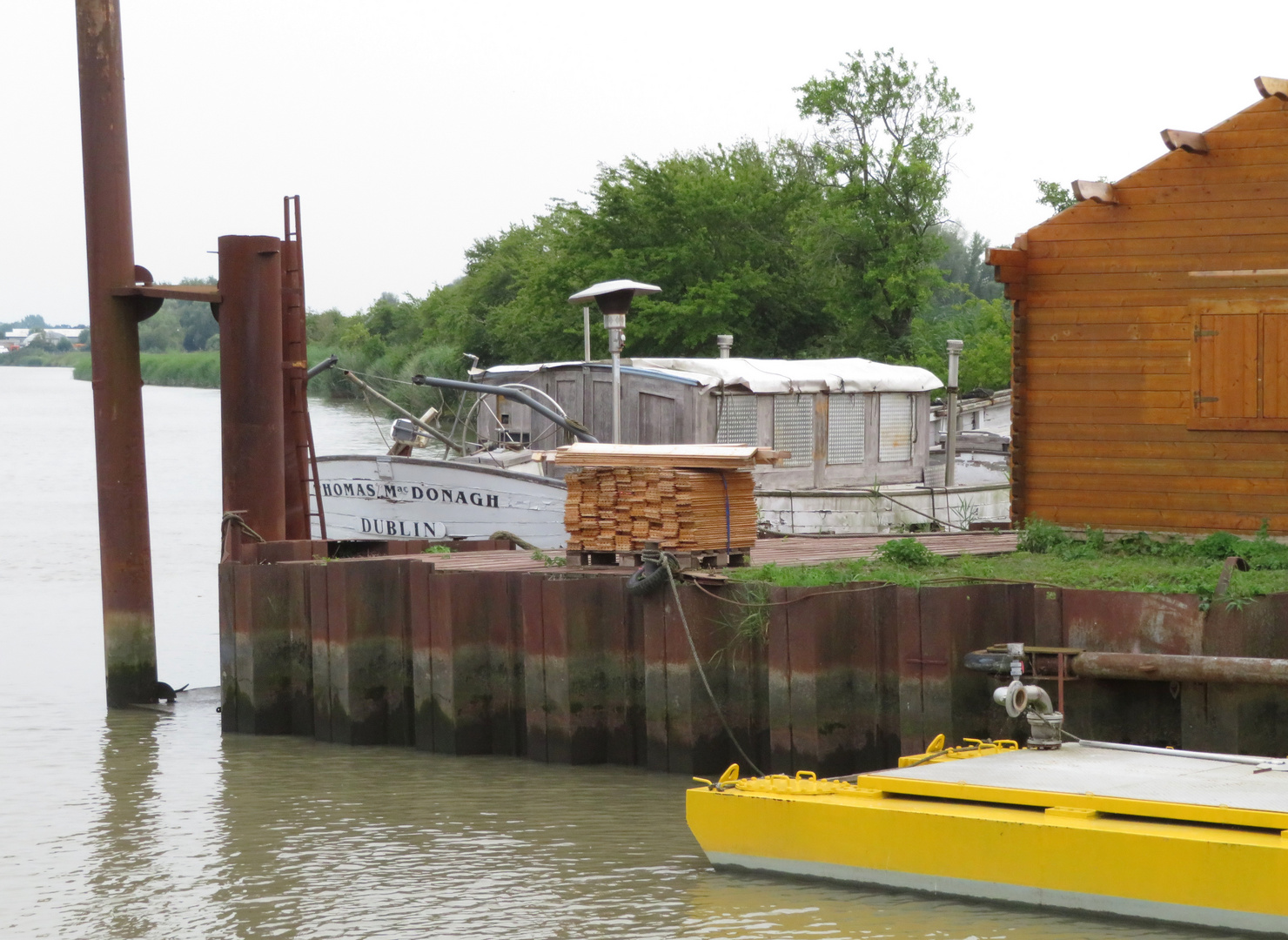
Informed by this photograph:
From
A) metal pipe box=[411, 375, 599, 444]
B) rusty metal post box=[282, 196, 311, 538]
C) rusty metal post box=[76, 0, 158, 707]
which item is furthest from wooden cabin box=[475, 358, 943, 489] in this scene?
rusty metal post box=[76, 0, 158, 707]

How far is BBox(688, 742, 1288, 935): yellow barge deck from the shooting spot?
8.89 meters

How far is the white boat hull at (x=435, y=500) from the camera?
79.3 ft

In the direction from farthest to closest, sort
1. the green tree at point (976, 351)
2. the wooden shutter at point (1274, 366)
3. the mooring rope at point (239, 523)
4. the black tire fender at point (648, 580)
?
the green tree at point (976, 351) → the mooring rope at point (239, 523) → the wooden shutter at point (1274, 366) → the black tire fender at point (648, 580)

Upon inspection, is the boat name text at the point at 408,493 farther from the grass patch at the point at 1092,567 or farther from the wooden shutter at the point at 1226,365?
the wooden shutter at the point at 1226,365

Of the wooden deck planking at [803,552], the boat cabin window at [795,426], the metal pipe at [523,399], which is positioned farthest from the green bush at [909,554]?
the boat cabin window at [795,426]

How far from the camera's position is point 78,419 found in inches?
4279

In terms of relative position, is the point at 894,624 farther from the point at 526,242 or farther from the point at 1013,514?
the point at 526,242

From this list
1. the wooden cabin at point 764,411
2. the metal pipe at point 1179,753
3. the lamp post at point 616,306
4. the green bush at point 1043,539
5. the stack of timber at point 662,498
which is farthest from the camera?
the wooden cabin at point 764,411

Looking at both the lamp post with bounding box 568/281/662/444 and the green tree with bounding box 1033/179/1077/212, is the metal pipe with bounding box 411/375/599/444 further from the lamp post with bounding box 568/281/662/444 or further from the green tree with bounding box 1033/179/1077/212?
the green tree with bounding box 1033/179/1077/212

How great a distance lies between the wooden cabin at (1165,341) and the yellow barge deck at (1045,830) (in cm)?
518

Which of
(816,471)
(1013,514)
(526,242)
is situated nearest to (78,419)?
(526,242)

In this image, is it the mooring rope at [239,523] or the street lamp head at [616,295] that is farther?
the street lamp head at [616,295]

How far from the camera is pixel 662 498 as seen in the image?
13898 millimetres

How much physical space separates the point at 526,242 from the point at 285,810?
76.5m
